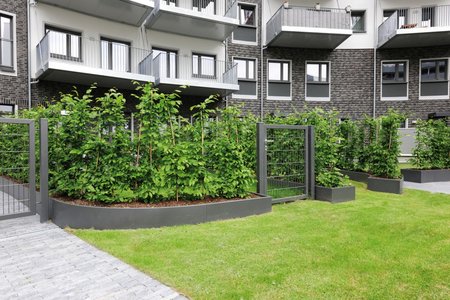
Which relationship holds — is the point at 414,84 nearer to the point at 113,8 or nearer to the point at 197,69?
the point at 197,69

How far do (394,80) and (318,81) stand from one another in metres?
4.39

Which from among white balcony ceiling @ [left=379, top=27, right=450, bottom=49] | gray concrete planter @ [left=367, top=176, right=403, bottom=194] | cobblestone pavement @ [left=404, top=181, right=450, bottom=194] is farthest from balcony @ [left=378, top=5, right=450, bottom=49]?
gray concrete planter @ [left=367, top=176, right=403, bottom=194]

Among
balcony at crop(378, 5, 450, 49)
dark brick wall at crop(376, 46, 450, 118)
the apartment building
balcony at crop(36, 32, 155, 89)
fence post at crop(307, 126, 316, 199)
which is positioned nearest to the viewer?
fence post at crop(307, 126, 316, 199)

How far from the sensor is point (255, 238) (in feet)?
16.3

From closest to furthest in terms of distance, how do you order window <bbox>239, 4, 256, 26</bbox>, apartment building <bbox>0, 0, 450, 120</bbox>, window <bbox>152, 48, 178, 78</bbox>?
1. apartment building <bbox>0, 0, 450, 120</bbox>
2. window <bbox>152, 48, 178, 78</bbox>
3. window <bbox>239, 4, 256, 26</bbox>

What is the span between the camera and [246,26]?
59.2 feet

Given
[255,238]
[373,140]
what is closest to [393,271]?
[255,238]

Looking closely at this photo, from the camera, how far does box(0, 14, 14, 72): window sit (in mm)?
12039

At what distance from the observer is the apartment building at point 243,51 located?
494 inches

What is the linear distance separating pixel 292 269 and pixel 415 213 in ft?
13.8

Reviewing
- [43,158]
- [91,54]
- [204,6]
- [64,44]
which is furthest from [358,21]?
[43,158]

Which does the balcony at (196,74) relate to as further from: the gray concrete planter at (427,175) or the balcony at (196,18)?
the gray concrete planter at (427,175)

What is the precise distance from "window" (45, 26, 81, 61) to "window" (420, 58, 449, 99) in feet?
A: 58.9

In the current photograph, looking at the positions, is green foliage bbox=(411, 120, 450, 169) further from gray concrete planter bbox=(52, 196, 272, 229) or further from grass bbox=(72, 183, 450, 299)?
gray concrete planter bbox=(52, 196, 272, 229)
